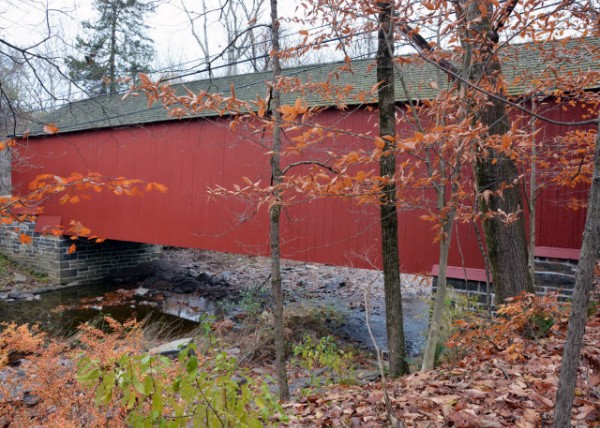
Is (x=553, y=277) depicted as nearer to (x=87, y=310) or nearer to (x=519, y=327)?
(x=519, y=327)

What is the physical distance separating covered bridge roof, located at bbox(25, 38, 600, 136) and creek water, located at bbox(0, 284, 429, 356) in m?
3.43

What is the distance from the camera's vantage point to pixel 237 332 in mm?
7340

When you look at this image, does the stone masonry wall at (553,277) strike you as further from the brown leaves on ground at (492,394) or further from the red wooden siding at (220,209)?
the brown leaves on ground at (492,394)

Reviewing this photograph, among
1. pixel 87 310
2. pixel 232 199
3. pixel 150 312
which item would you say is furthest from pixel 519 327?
pixel 87 310

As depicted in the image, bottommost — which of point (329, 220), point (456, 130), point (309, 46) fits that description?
point (329, 220)

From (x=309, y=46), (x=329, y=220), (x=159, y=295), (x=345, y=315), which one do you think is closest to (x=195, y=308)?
(x=159, y=295)

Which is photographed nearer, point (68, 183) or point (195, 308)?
point (68, 183)

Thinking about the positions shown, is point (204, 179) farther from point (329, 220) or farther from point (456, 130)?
point (456, 130)

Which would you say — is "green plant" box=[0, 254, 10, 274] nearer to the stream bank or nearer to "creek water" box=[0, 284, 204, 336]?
the stream bank

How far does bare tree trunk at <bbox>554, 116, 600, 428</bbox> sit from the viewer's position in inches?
55.9

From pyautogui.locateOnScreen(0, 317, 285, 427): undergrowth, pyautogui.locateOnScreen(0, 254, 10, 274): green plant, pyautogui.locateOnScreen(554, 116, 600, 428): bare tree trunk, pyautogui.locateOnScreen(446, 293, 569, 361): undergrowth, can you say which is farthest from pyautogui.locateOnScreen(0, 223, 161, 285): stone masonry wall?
pyautogui.locateOnScreen(554, 116, 600, 428): bare tree trunk

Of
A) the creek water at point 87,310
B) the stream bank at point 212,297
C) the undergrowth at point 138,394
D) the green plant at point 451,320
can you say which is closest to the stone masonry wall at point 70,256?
the stream bank at point 212,297

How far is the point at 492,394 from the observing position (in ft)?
7.36

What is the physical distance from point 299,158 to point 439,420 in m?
5.05
